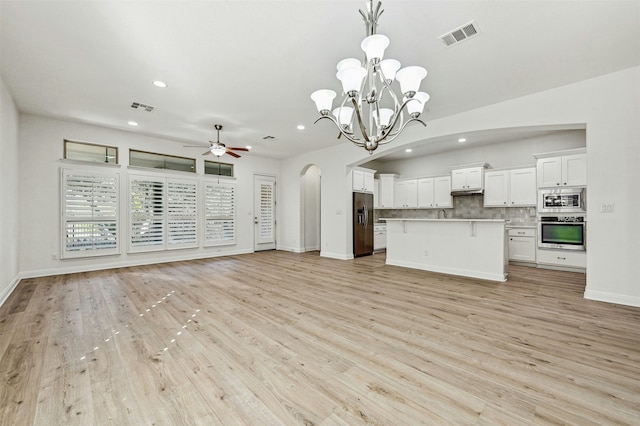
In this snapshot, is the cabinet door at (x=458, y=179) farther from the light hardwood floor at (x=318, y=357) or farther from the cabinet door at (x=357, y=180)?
the light hardwood floor at (x=318, y=357)

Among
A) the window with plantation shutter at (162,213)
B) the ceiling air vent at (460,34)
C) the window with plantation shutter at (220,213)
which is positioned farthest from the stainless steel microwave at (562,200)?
the window with plantation shutter at (162,213)

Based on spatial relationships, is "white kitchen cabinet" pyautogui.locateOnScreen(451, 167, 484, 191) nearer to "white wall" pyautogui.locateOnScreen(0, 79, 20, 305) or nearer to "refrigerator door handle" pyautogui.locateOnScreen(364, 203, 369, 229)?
"refrigerator door handle" pyautogui.locateOnScreen(364, 203, 369, 229)

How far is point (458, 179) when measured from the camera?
696 centimetres

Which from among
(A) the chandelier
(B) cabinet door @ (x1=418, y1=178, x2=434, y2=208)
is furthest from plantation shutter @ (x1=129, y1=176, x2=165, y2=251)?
(B) cabinet door @ (x1=418, y1=178, x2=434, y2=208)

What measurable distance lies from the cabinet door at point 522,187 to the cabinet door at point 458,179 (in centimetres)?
97

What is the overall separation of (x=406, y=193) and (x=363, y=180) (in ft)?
5.58

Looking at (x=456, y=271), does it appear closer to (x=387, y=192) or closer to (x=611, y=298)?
(x=611, y=298)

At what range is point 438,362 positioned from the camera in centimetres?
Answer: 203

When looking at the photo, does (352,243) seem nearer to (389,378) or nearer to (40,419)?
(389,378)

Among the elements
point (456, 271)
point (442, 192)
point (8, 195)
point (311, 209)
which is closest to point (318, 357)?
point (456, 271)

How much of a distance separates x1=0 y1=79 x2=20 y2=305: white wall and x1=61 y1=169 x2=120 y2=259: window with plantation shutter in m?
0.66

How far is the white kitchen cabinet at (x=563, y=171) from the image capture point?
17.0 ft

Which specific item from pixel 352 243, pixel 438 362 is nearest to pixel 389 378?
pixel 438 362

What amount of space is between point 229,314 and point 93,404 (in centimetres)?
148
